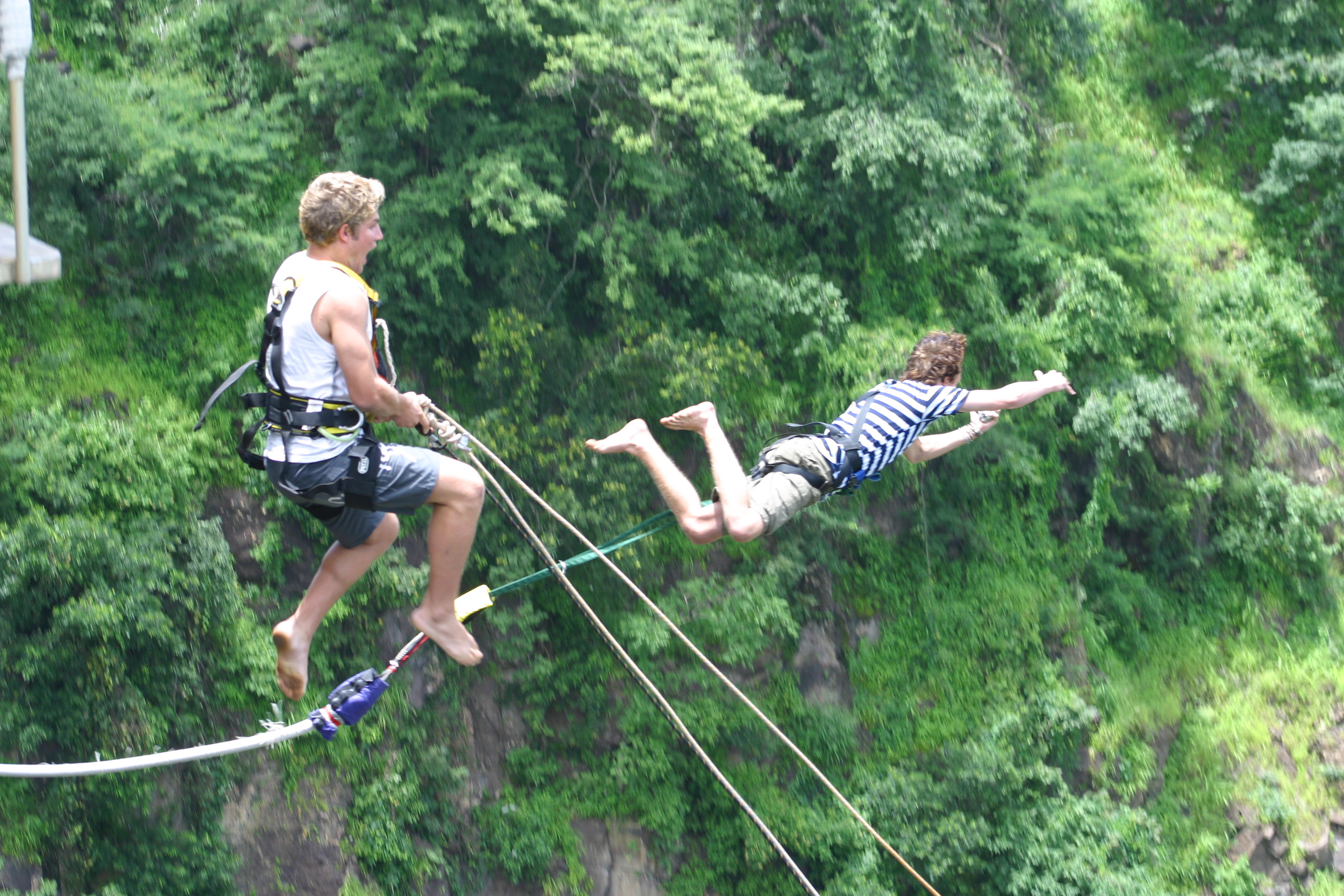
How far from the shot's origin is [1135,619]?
15.2m

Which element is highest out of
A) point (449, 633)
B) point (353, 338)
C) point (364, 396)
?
point (353, 338)

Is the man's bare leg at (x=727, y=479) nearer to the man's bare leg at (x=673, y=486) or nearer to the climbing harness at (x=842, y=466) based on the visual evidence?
the man's bare leg at (x=673, y=486)

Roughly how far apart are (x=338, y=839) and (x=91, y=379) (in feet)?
14.5

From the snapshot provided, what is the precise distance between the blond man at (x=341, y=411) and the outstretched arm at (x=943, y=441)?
9.43 feet

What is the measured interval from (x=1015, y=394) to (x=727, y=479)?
60.0 inches

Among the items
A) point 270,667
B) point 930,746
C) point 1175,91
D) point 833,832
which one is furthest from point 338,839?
point 1175,91

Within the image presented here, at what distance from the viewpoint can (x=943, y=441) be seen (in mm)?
7066

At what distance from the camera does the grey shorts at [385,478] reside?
4754 mm

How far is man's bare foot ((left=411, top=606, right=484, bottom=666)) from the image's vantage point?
17.6 ft

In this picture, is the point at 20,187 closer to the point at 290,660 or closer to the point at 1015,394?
the point at 290,660

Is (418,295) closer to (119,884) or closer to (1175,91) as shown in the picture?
(119,884)

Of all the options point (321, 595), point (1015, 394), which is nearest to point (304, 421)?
point (321, 595)

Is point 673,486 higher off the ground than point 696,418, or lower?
lower

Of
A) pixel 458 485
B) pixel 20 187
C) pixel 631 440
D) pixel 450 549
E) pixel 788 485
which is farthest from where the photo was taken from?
pixel 788 485
